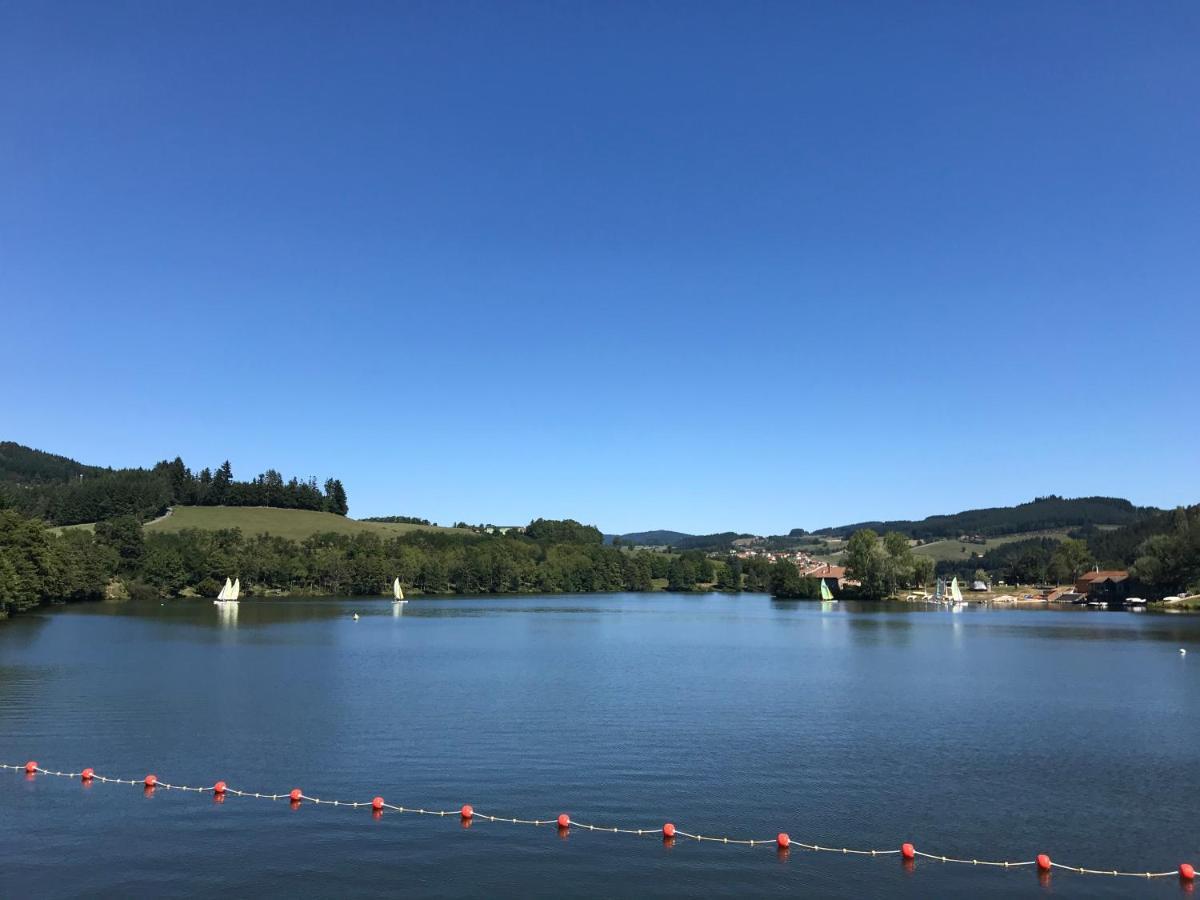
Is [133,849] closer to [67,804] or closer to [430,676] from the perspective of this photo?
[67,804]

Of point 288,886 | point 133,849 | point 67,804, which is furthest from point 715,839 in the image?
point 67,804

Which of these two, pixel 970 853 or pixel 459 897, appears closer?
pixel 459 897

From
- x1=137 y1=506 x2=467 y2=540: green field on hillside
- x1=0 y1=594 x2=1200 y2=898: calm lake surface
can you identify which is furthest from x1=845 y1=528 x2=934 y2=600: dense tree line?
x1=137 y1=506 x2=467 y2=540: green field on hillside

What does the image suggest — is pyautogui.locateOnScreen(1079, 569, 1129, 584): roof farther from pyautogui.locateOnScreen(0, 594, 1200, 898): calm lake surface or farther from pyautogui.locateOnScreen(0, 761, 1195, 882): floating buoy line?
pyautogui.locateOnScreen(0, 761, 1195, 882): floating buoy line

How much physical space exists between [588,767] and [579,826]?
609cm

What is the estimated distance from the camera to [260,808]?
25.1 metres

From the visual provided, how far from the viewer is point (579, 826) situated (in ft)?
78.0

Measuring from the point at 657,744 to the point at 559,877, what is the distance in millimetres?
13683

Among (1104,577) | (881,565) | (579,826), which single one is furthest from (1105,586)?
(579,826)

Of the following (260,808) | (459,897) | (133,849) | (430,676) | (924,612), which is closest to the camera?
(459,897)

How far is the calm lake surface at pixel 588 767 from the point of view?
2075cm

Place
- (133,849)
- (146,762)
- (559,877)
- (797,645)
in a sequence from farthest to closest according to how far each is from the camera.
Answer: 1. (797,645)
2. (146,762)
3. (133,849)
4. (559,877)

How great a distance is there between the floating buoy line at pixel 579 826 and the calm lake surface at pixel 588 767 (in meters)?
0.36

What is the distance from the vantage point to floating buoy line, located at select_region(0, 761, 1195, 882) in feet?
69.4
